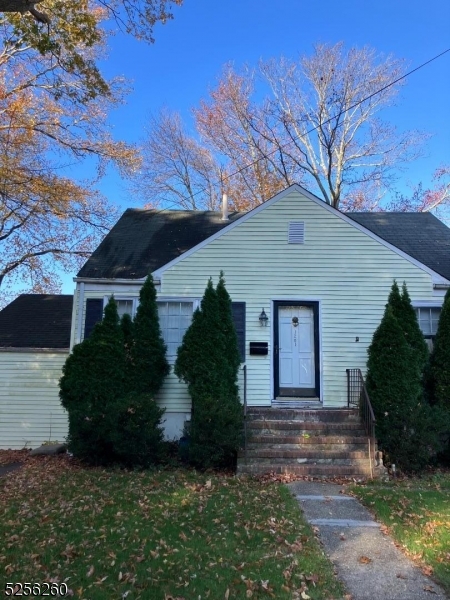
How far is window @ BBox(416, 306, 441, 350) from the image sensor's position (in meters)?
10.4

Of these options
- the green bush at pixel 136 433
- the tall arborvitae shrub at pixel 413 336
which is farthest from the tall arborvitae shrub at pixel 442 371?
the green bush at pixel 136 433

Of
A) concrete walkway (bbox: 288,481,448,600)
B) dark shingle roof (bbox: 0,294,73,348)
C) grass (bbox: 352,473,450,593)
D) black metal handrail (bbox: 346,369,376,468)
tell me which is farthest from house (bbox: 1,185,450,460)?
concrete walkway (bbox: 288,481,448,600)

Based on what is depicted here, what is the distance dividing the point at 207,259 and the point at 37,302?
24.6ft

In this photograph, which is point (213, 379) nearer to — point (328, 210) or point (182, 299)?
point (182, 299)

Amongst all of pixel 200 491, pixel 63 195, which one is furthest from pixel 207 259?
pixel 63 195

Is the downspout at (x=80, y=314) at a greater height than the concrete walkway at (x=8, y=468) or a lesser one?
greater

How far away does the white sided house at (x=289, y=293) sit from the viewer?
10.1 metres

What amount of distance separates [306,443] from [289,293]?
11.4 ft

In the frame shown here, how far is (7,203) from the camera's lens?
17.7 meters

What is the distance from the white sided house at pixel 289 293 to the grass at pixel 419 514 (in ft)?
9.59

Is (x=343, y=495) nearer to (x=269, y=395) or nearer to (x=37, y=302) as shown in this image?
(x=269, y=395)

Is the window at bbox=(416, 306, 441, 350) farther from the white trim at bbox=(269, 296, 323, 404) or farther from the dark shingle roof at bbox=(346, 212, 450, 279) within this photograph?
the white trim at bbox=(269, 296, 323, 404)

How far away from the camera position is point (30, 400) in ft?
39.8

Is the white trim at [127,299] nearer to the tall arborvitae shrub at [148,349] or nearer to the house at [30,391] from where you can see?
the tall arborvitae shrub at [148,349]
